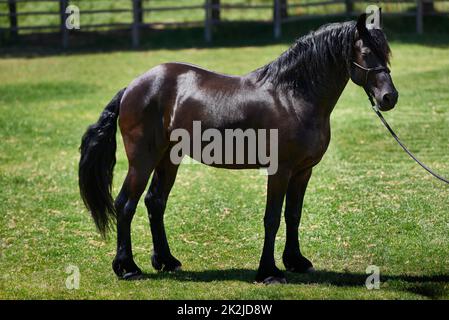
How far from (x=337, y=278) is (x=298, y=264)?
44 centimetres

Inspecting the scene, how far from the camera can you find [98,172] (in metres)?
8.28

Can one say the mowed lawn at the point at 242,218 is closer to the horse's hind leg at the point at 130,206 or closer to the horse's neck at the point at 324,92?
the horse's hind leg at the point at 130,206

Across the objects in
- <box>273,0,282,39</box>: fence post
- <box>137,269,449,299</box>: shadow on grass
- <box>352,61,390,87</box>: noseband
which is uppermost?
<box>352,61,390,87</box>: noseband

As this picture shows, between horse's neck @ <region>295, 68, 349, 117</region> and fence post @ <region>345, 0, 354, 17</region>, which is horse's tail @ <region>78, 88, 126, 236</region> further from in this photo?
fence post @ <region>345, 0, 354, 17</region>

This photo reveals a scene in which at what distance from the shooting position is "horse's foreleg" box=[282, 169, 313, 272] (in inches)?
315

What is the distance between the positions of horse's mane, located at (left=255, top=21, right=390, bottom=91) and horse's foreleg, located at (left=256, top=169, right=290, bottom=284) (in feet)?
2.90

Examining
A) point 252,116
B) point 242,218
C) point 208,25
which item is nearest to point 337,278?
point 252,116

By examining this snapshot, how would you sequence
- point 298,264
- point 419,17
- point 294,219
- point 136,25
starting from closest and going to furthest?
point 294,219
point 298,264
point 419,17
point 136,25

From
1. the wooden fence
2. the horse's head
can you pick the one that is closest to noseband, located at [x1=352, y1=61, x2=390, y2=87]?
the horse's head

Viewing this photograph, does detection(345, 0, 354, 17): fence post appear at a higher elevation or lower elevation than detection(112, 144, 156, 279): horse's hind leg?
lower

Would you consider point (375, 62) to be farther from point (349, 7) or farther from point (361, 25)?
point (349, 7)

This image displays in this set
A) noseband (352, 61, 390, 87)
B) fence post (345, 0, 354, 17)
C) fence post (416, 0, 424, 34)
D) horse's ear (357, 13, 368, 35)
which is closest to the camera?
horse's ear (357, 13, 368, 35)

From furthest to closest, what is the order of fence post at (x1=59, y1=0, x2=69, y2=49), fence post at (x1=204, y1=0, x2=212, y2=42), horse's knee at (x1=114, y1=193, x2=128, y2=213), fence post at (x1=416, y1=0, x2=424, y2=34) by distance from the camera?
fence post at (x1=59, y1=0, x2=69, y2=49)
fence post at (x1=204, y1=0, x2=212, y2=42)
fence post at (x1=416, y1=0, x2=424, y2=34)
horse's knee at (x1=114, y1=193, x2=128, y2=213)

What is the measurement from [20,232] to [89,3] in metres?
21.8
